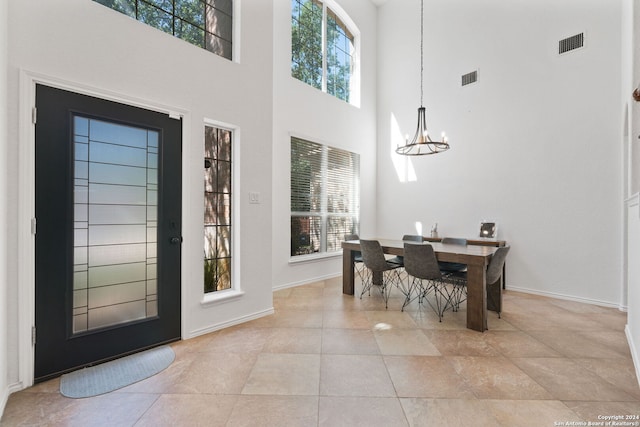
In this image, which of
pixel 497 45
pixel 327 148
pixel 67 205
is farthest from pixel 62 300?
pixel 497 45

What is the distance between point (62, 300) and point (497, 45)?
6.32m

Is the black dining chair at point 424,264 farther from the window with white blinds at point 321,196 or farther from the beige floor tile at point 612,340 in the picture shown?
the window with white blinds at point 321,196

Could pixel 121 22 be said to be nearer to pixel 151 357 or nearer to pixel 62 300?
pixel 62 300

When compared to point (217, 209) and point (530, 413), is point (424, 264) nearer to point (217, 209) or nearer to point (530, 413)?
point (530, 413)

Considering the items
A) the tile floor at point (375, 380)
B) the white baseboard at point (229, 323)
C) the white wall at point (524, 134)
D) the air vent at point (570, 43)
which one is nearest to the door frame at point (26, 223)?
the tile floor at point (375, 380)

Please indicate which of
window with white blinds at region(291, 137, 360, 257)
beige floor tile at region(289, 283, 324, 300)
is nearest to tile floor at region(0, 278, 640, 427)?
beige floor tile at region(289, 283, 324, 300)

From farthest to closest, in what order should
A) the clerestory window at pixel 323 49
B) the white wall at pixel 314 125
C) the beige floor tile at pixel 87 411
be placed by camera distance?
the clerestory window at pixel 323 49
the white wall at pixel 314 125
the beige floor tile at pixel 87 411

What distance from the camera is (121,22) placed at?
89.9 inches

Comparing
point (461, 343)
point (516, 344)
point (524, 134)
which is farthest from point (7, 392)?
point (524, 134)

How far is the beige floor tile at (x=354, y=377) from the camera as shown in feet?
6.32

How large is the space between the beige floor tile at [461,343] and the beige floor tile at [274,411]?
1.32m

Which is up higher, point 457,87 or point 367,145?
point 457,87

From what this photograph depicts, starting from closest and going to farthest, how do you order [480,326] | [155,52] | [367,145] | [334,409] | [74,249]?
[334,409], [74,249], [155,52], [480,326], [367,145]

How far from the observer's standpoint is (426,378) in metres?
2.09
